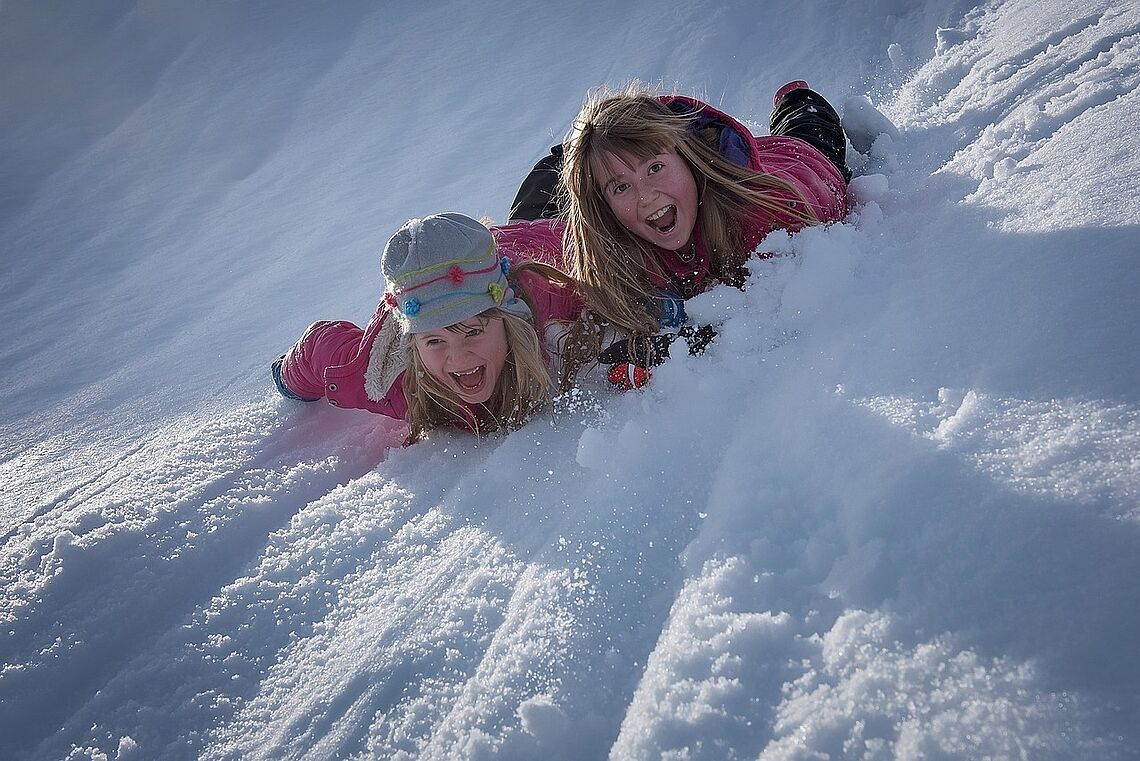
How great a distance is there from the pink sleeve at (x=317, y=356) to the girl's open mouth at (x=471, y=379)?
17.2 inches

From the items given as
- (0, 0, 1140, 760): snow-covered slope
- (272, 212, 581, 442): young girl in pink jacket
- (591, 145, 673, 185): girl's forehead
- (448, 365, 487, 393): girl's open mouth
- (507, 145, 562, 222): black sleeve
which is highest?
(507, 145, 562, 222): black sleeve

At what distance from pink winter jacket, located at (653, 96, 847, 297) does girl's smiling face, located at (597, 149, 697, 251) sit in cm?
9

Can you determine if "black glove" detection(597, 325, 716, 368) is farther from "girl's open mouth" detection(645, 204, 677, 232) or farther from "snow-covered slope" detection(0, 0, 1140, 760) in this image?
"girl's open mouth" detection(645, 204, 677, 232)

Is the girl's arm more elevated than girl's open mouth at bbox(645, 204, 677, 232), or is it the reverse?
the girl's arm

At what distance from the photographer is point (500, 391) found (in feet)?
6.56

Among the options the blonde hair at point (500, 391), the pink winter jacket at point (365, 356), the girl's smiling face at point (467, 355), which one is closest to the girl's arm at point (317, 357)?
the pink winter jacket at point (365, 356)

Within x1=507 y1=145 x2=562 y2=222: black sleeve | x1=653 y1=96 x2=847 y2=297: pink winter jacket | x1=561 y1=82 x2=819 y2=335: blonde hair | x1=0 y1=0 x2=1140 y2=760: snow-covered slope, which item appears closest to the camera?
x1=0 y1=0 x2=1140 y2=760: snow-covered slope

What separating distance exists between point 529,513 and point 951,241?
114 cm

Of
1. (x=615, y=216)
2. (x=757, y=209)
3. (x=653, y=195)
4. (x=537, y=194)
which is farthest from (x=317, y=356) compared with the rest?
(x=757, y=209)

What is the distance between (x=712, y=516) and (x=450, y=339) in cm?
93

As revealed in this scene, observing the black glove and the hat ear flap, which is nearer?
the black glove

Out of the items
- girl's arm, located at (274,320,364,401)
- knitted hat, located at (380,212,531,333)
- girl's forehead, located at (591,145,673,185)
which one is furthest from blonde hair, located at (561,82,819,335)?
girl's arm, located at (274,320,364,401)

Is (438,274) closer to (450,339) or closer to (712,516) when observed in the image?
(450,339)

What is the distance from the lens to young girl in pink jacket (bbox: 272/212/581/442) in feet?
6.10
